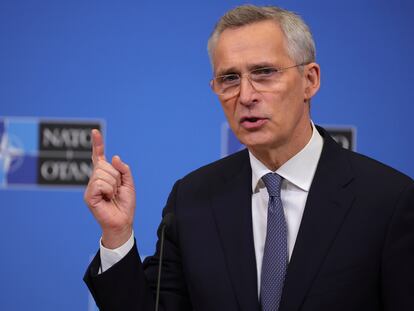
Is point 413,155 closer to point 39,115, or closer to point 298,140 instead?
point 298,140

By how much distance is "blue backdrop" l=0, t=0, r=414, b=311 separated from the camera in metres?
2.25

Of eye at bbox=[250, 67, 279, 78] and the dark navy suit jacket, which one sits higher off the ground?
eye at bbox=[250, 67, 279, 78]

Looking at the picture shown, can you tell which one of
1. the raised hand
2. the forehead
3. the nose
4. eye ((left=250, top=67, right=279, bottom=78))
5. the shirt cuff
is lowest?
the shirt cuff

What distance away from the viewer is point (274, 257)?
1.40 metres

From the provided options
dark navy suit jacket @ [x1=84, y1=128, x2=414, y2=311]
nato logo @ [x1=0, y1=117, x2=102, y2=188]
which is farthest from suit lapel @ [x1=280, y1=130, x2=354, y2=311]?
nato logo @ [x1=0, y1=117, x2=102, y2=188]

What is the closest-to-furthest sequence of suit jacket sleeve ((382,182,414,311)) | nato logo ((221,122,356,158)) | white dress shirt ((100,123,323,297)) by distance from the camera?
suit jacket sleeve ((382,182,414,311)) → white dress shirt ((100,123,323,297)) → nato logo ((221,122,356,158))

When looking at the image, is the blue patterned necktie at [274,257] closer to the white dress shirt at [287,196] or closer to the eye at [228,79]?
the white dress shirt at [287,196]

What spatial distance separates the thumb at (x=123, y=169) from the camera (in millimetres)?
1403

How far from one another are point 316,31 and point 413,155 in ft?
1.85

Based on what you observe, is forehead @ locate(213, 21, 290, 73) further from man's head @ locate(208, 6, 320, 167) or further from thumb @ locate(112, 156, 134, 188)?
thumb @ locate(112, 156, 134, 188)

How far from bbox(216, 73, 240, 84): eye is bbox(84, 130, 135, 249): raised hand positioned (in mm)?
284

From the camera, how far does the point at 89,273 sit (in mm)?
1414

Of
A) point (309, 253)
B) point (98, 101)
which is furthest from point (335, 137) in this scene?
point (309, 253)

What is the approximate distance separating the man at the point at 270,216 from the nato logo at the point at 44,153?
29.8 inches
